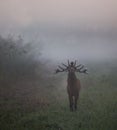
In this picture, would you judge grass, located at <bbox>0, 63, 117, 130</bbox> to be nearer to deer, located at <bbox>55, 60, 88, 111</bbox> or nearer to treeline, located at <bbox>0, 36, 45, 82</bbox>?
deer, located at <bbox>55, 60, 88, 111</bbox>

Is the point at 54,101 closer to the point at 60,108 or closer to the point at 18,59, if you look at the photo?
the point at 60,108

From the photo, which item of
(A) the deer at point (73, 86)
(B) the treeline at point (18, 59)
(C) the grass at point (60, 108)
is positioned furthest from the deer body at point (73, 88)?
(B) the treeline at point (18, 59)

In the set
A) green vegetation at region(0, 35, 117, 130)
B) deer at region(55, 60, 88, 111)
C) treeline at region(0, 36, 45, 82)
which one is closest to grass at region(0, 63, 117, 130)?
green vegetation at region(0, 35, 117, 130)

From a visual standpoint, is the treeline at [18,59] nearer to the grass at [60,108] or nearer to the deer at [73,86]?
the grass at [60,108]

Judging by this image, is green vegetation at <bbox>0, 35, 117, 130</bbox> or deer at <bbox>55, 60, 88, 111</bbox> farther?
deer at <bbox>55, 60, 88, 111</bbox>

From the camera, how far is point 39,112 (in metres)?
6.80

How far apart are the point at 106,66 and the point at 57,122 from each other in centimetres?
298

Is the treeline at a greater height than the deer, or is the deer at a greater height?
the treeline

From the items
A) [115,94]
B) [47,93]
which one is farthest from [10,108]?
[115,94]

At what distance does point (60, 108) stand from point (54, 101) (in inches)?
13.7

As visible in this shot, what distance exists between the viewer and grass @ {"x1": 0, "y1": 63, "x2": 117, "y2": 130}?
6062 millimetres

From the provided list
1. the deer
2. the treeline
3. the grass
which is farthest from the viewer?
the treeline

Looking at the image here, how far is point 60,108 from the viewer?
277 inches

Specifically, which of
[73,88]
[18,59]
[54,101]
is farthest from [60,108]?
[18,59]
